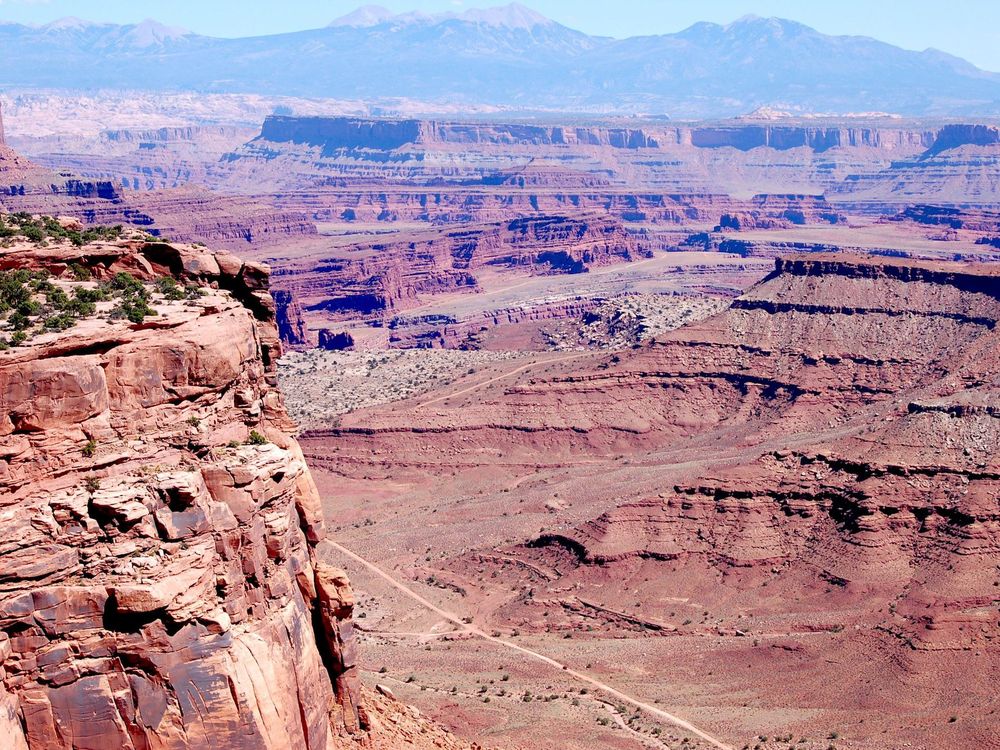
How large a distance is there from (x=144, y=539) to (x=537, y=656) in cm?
3421

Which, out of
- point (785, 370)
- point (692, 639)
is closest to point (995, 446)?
point (692, 639)

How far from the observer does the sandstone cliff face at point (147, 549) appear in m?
21.0

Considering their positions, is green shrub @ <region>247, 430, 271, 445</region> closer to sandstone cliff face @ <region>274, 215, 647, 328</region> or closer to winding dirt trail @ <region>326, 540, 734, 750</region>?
winding dirt trail @ <region>326, 540, 734, 750</region>

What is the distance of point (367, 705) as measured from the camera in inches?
1257

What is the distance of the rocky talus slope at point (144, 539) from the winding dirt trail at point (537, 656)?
2282 cm

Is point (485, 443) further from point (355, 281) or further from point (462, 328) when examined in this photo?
point (355, 281)

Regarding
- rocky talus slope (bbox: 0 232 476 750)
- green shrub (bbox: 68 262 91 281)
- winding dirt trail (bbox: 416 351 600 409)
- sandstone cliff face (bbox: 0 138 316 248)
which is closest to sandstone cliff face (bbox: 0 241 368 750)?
rocky talus slope (bbox: 0 232 476 750)

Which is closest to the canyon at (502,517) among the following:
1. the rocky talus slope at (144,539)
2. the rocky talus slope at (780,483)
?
the rocky talus slope at (144,539)

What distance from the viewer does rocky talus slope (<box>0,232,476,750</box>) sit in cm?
2105

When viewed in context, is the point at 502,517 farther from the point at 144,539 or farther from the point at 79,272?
the point at 144,539

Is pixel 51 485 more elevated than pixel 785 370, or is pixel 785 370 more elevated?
pixel 51 485

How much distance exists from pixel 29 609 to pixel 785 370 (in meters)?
77.9

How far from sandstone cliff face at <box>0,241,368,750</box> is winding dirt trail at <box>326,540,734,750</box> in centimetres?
2341

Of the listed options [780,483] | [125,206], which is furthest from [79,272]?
[125,206]
